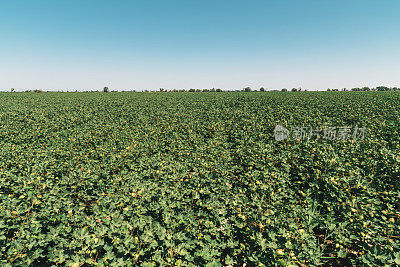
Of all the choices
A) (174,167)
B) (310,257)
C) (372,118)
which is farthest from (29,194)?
(372,118)

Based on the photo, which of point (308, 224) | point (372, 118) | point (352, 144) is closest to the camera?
point (308, 224)

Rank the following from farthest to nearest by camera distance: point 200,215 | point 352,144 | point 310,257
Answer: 1. point 352,144
2. point 200,215
3. point 310,257

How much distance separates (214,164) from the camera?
6008 mm

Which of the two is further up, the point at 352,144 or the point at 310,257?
the point at 352,144

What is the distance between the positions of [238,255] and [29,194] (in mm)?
5082

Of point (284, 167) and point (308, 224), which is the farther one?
point (284, 167)

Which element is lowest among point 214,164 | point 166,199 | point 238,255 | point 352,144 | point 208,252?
point 238,255

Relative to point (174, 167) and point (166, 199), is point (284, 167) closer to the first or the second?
point (174, 167)

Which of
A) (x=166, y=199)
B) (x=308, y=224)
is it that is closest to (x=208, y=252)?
(x=166, y=199)

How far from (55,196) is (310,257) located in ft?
19.6

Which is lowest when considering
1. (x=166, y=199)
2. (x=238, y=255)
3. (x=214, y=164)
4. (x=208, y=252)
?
(x=238, y=255)

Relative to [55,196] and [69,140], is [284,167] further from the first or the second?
[69,140]

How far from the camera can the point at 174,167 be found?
231 inches

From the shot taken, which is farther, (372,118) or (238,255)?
(372,118)
